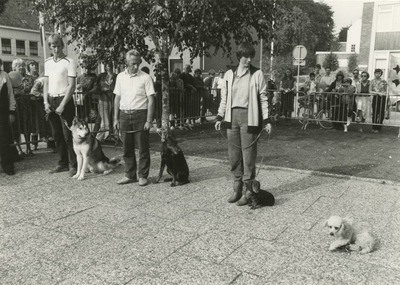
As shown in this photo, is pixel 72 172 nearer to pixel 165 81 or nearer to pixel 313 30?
pixel 165 81

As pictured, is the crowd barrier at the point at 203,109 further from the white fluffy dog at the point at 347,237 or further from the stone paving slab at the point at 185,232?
the white fluffy dog at the point at 347,237

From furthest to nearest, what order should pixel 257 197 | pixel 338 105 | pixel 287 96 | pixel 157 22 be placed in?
pixel 287 96, pixel 338 105, pixel 157 22, pixel 257 197

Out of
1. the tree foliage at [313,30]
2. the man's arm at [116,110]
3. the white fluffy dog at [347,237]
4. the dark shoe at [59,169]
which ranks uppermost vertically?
the tree foliage at [313,30]

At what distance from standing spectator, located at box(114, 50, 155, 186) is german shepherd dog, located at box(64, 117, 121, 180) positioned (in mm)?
538

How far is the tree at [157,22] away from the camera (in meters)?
7.71

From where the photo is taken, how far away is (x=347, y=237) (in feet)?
12.7

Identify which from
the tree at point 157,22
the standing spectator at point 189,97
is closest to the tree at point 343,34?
the standing spectator at point 189,97

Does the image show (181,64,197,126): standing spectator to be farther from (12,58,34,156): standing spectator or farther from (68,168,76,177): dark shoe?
(68,168,76,177): dark shoe

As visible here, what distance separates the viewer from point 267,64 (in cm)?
4306

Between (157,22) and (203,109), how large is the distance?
5.73 metres

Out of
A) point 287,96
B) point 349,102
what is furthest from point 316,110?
point 287,96

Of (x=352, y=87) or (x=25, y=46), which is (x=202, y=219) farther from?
(x=25, y=46)

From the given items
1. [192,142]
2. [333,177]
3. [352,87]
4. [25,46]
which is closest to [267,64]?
[25,46]

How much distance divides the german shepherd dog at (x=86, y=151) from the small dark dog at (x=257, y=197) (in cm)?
280
